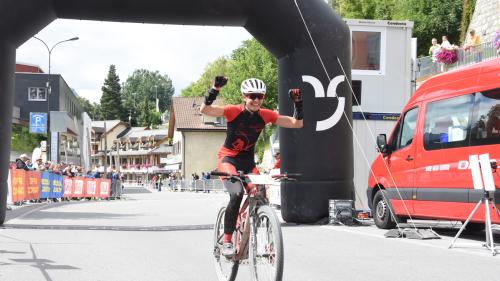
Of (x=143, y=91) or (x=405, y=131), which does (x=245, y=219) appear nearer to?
(x=405, y=131)

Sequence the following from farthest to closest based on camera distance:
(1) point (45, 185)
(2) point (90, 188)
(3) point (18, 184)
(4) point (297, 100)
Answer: (2) point (90, 188) < (1) point (45, 185) < (3) point (18, 184) < (4) point (297, 100)

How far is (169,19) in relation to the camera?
578 inches

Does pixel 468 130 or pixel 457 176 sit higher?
pixel 468 130

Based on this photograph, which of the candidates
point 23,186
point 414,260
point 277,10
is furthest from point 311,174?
point 23,186

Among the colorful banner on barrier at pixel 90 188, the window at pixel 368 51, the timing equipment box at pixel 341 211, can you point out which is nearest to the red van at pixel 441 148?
the timing equipment box at pixel 341 211

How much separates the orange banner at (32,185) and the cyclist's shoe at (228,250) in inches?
723

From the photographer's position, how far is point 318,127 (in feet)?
47.9

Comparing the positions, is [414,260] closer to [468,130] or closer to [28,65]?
[468,130]

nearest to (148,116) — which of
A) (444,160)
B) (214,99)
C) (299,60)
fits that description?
(299,60)

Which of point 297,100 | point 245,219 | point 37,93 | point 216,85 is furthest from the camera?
point 37,93

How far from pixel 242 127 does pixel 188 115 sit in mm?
80634

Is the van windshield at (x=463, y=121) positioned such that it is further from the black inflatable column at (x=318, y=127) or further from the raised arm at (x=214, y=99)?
the raised arm at (x=214, y=99)

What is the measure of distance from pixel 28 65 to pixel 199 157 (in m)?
27.9

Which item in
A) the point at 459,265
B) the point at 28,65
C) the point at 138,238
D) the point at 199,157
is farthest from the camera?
the point at 28,65
